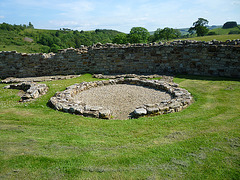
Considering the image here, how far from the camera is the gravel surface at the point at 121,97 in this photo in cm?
911

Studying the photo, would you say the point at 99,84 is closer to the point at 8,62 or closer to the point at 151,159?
the point at 151,159

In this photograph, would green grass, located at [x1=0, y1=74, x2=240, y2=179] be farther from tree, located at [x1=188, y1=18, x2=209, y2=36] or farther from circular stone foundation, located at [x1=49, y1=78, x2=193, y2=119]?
tree, located at [x1=188, y1=18, x2=209, y2=36]

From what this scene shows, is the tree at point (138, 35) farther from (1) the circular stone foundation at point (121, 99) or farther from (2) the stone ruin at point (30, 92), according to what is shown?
(2) the stone ruin at point (30, 92)

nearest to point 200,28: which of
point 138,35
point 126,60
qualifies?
point 138,35

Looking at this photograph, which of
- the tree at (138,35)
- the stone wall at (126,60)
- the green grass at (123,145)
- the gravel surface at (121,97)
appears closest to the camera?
the green grass at (123,145)

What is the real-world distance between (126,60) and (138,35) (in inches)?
1836

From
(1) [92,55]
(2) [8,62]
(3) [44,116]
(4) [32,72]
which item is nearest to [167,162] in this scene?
(3) [44,116]

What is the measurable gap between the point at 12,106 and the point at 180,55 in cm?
1368

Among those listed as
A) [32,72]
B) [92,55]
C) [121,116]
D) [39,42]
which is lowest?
[121,116]

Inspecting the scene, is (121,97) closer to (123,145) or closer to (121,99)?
(121,99)

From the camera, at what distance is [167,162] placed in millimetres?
4531

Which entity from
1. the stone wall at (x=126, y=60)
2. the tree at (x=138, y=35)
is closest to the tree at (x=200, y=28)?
the tree at (x=138, y=35)

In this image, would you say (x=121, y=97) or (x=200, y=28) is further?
(x=200, y=28)

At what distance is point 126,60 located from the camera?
1770 centimetres
